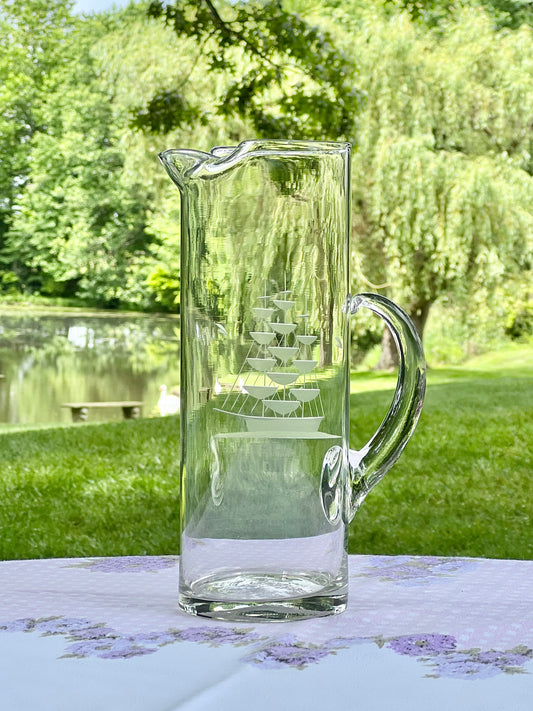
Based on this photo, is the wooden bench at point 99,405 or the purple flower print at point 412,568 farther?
the wooden bench at point 99,405

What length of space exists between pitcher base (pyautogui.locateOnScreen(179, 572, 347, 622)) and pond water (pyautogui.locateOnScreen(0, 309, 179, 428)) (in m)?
11.4

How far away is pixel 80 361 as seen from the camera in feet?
50.1

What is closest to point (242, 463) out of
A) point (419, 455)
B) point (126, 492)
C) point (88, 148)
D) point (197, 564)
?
point (197, 564)

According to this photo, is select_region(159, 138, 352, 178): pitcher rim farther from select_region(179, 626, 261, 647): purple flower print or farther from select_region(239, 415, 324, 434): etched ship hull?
select_region(179, 626, 261, 647): purple flower print

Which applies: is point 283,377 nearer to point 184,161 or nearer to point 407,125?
point 184,161

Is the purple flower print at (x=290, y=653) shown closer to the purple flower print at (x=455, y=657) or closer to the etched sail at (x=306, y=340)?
the purple flower print at (x=455, y=657)

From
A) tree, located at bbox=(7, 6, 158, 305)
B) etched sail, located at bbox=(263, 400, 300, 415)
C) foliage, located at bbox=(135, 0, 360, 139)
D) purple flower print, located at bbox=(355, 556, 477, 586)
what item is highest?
tree, located at bbox=(7, 6, 158, 305)

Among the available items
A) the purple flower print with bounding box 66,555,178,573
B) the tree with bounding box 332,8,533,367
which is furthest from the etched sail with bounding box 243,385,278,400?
the tree with bounding box 332,8,533,367

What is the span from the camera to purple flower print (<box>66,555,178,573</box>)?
2.57ft

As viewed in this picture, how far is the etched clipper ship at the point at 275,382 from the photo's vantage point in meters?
0.60

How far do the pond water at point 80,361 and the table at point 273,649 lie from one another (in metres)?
11.4

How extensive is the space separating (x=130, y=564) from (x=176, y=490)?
11.3 feet

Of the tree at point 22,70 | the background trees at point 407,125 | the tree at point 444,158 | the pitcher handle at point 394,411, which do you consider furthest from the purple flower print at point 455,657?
the tree at point 22,70

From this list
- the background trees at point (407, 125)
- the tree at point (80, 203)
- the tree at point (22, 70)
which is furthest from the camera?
the tree at point (22, 70)
